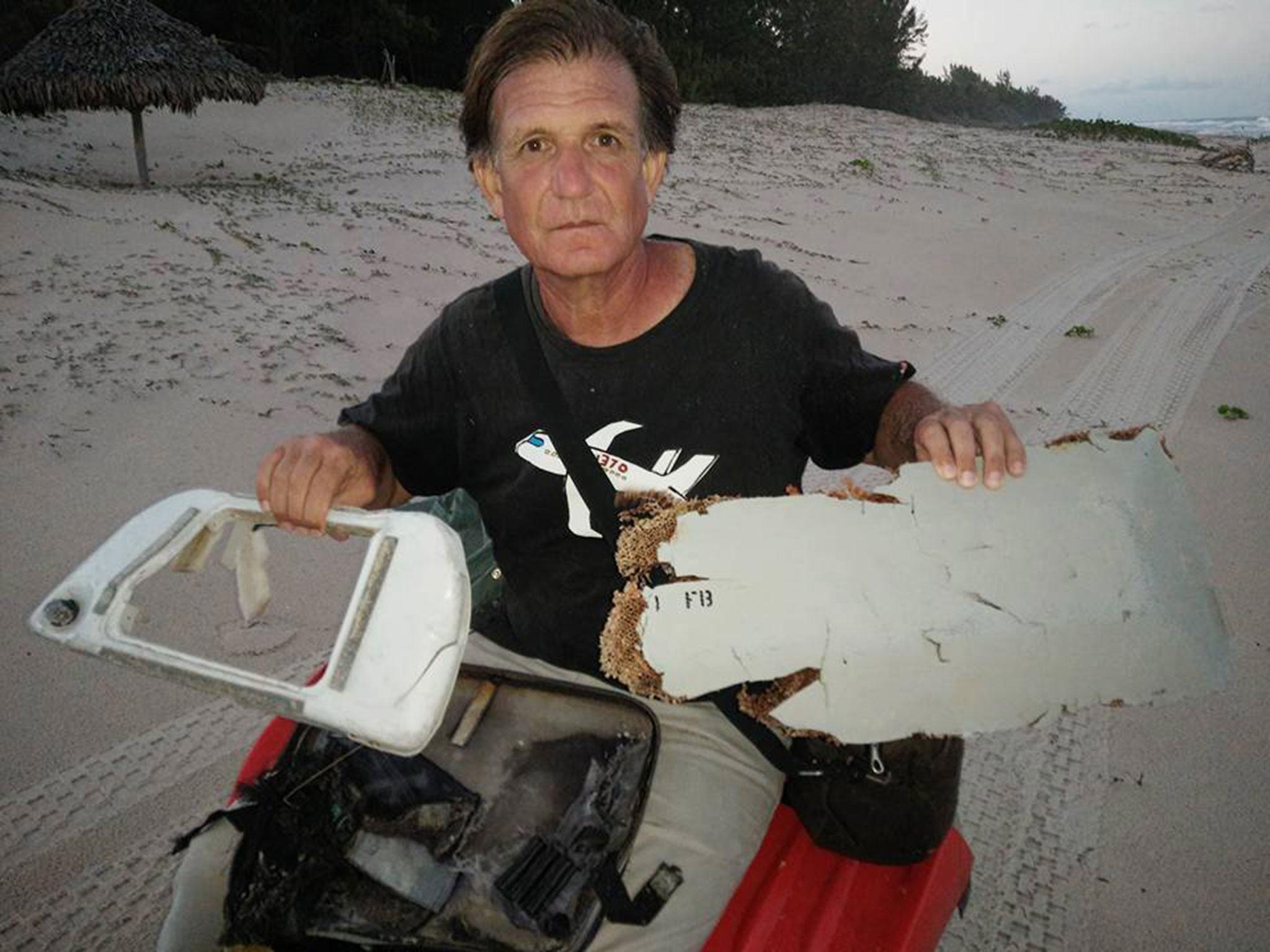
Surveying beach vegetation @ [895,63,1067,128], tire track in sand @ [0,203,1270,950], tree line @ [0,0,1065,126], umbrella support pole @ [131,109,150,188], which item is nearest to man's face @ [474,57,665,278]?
tire track in sand @ [0,203,1270,950]

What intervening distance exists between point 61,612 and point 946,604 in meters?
1.12

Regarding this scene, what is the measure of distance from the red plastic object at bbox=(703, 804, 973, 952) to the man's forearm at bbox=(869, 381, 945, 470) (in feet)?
2.23

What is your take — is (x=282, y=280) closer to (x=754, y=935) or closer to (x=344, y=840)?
(x=344, y=840)

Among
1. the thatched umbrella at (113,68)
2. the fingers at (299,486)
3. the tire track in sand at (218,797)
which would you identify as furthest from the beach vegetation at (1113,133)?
the fingers at (299,486)

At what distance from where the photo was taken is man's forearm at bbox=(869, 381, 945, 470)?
4.32 ft

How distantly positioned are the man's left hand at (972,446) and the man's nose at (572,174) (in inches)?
29.3

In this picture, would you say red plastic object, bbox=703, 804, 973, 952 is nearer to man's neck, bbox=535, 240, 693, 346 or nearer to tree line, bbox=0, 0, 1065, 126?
man's neck, bbox=535, 240, 693, 346

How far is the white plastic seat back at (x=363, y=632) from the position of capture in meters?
0.91

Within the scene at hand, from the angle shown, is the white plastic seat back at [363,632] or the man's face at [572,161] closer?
the white plastic seat back at [363,632]

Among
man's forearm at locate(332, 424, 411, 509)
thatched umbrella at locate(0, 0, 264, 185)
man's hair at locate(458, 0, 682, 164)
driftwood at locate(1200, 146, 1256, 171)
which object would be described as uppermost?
thatched umbrella at locate(0, 0, 264, 185)

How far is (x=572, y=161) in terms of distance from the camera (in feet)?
4.70

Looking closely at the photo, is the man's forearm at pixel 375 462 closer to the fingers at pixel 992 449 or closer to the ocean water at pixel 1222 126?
the fingers at pixel 992 449

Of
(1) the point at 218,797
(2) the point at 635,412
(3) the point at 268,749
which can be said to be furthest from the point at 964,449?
(1) the point at 218,797

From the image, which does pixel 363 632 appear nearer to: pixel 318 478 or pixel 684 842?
pixel 318 478
